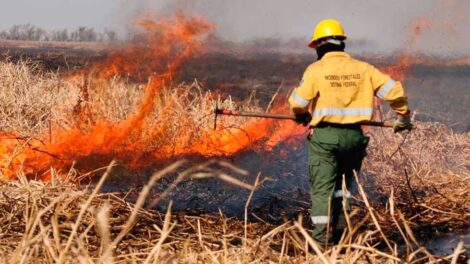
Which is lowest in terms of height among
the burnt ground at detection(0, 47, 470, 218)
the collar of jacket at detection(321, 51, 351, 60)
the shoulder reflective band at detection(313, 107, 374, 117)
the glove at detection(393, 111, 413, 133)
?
the burnt ground at detection(0, 47, 470, 218)

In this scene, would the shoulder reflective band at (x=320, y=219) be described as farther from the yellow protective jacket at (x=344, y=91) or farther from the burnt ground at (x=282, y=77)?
the burnt ground at (x=282, y=77)

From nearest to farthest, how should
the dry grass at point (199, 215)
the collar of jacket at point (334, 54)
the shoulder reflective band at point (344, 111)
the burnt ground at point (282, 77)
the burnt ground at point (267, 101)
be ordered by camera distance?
the dry grass at point (199, 215), the shoulder reflective band at point (344, 111), the collar of jacket at point (334, 54), the burnt ground at point (267, 101), the burnt ground at point (282, 77)

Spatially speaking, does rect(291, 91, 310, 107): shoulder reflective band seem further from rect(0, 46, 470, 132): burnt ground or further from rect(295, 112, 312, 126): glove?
rect(0, 46, 470, 132): burnt ground

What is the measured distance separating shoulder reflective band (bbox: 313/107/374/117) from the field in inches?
30.1

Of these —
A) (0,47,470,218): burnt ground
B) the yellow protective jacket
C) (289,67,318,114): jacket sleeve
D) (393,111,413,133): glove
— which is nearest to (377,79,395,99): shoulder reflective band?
the yellow protective jacket

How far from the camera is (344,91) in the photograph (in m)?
5.16

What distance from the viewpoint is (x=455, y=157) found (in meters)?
9.46

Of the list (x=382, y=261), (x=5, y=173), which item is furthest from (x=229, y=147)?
(x=382, y=261)

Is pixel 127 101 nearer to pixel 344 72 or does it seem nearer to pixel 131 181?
pixel 131 181

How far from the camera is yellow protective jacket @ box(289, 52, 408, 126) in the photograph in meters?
5.15

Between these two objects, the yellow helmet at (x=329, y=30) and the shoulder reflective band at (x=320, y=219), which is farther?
the yellow helmet at (x=329, y=30)

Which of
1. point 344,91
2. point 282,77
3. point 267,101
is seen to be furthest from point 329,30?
point 282,77

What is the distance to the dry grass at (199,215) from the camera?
3156 millimetres

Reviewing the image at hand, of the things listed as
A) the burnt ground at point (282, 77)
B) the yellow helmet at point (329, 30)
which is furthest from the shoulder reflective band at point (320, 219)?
the burnt ground at point (282, 77)
